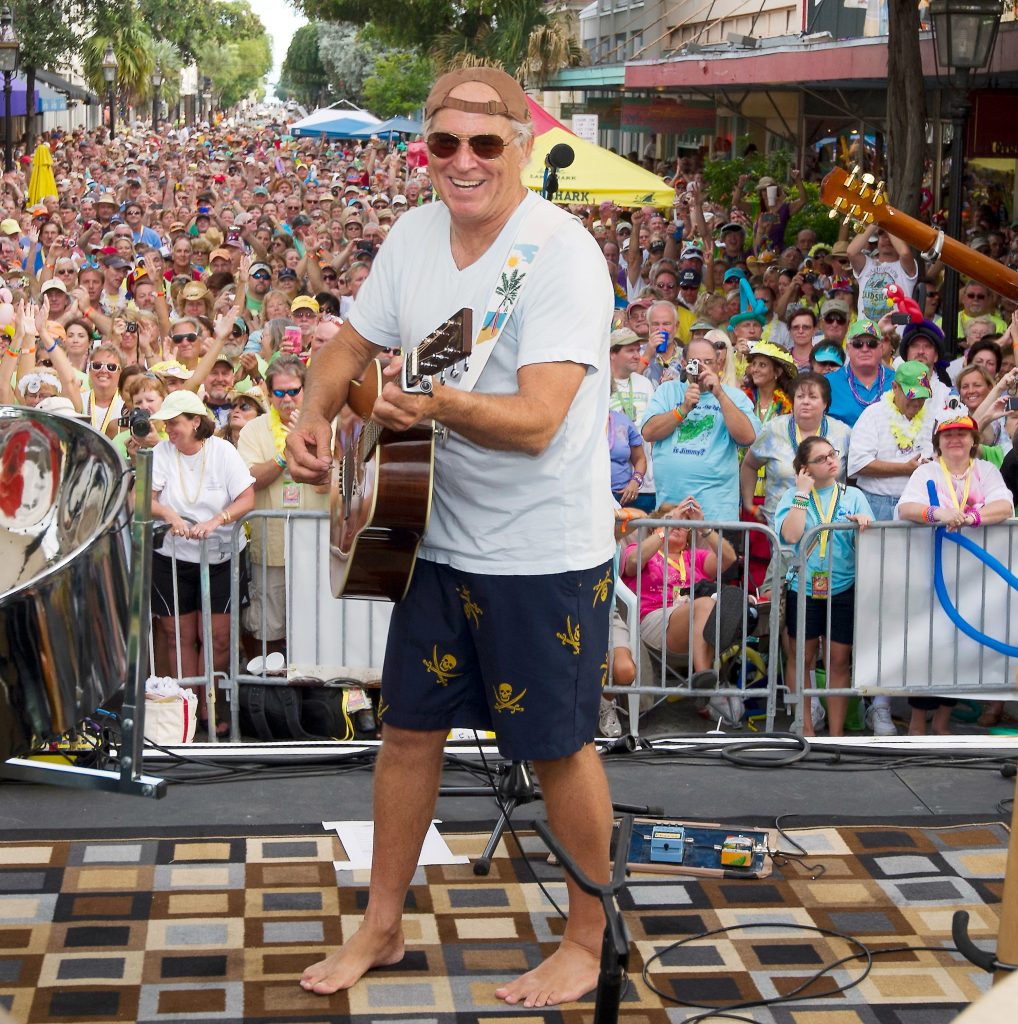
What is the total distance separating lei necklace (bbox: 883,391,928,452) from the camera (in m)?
7.46

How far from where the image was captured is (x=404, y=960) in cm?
371

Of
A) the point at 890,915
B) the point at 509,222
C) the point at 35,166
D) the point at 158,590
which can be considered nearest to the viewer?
the point at 509,222

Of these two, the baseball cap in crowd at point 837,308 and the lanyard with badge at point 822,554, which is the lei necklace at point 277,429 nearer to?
the lanyard with badge at point 822,554

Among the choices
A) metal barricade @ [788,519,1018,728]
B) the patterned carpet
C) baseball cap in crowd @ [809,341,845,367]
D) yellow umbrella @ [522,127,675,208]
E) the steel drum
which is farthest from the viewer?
yellow umbrella @ [522,127,675,208]

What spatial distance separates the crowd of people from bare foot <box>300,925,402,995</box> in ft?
4.33

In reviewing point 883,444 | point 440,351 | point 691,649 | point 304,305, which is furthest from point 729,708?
point 304,305

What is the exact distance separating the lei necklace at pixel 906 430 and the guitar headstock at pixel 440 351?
4.83 meters

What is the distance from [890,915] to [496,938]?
0.98 m

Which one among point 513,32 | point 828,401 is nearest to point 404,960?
point 828,401

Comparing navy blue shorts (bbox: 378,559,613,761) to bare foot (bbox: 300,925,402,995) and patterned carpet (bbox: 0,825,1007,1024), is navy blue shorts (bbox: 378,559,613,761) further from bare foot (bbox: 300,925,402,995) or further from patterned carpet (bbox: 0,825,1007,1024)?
patterned carpet (bbox: 0,825,1007,1024)

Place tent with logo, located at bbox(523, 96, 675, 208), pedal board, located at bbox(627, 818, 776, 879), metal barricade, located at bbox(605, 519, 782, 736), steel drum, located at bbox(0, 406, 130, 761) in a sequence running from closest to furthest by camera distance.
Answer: steel drum, located at bbox(0, 406, 130, 761) → pedal board, located at bbox(627, 818, 776, 879) → metal barricade, located at bbox(605, 519, 782, 736) → tent with logo, located at bbox(523, 96, 675, 208)

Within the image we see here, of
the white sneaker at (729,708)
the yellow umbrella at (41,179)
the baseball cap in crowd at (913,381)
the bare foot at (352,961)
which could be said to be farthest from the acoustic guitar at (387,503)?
the yellow umbrella at (41,179)

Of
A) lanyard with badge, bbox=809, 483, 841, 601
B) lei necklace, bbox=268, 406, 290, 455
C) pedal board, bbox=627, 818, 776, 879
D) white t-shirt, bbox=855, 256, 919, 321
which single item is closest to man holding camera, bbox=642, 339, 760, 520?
lanyard with badge, bbox=809, 483, 841, 601

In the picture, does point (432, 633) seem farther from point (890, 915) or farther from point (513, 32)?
point (513, 32)
